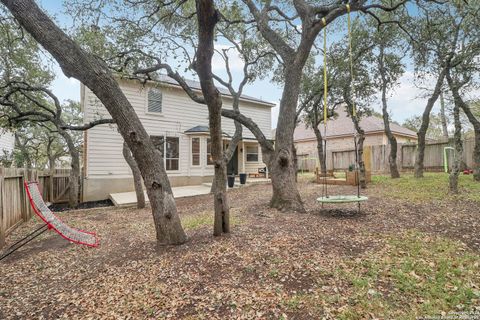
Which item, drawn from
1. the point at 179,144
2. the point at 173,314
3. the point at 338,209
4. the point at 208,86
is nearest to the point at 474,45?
the point at 338,209

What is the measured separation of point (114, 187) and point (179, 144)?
391 centimetres

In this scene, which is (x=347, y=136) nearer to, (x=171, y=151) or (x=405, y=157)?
(x=405, y=157)

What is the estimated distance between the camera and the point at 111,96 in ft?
11.3

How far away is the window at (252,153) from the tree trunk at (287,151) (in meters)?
10.5

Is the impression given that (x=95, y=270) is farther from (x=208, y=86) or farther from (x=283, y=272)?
(x=208, y=86)

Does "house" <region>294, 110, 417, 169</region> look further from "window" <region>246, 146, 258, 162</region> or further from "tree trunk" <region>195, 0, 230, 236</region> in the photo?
"tree trunk" <region>195, 0, 230, 236</region>

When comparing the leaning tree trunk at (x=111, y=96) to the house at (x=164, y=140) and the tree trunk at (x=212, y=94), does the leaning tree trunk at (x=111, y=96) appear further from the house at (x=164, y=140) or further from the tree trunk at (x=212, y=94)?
the house at (x=164, y=140)

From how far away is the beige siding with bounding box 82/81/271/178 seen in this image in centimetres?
1124

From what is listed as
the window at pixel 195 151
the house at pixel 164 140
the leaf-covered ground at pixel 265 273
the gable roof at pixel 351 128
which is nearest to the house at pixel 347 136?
the gable roof at pixel 351 128

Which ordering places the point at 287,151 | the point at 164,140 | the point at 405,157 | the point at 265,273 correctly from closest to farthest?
the point at 265,273, the point at 287,151, the point at 164,140, the point at 405,157

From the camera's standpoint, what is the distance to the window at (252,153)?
646 inches

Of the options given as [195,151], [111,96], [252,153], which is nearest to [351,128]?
[252,153]

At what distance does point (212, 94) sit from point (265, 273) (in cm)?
260

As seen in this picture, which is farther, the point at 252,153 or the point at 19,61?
the point at 252,153
